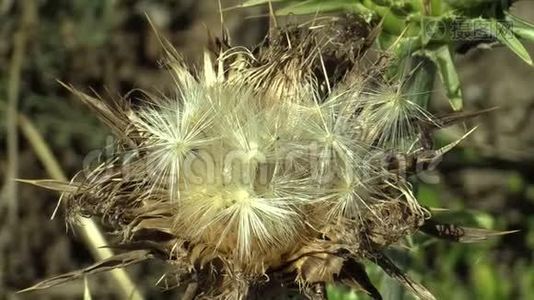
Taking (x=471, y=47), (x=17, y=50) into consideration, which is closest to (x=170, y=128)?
(x=471, y=47)

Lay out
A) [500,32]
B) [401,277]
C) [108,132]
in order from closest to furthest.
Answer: [401,277] < [500,32] < [108,132]

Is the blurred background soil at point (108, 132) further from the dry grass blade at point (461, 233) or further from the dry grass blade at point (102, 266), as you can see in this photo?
the dry grass blade at point (102, 266)

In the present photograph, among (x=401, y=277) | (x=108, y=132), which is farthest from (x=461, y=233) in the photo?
(x=108, y=132)

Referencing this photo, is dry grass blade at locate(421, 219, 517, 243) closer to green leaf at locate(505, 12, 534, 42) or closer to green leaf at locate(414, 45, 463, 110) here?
green leaf at locate(414, 45, 463, 110)

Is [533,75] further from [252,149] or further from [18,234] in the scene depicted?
[252,149]

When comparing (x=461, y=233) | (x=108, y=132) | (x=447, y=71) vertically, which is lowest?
(x=108, y=132)

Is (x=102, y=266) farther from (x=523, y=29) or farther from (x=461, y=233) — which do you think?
(x=523, y=29)
